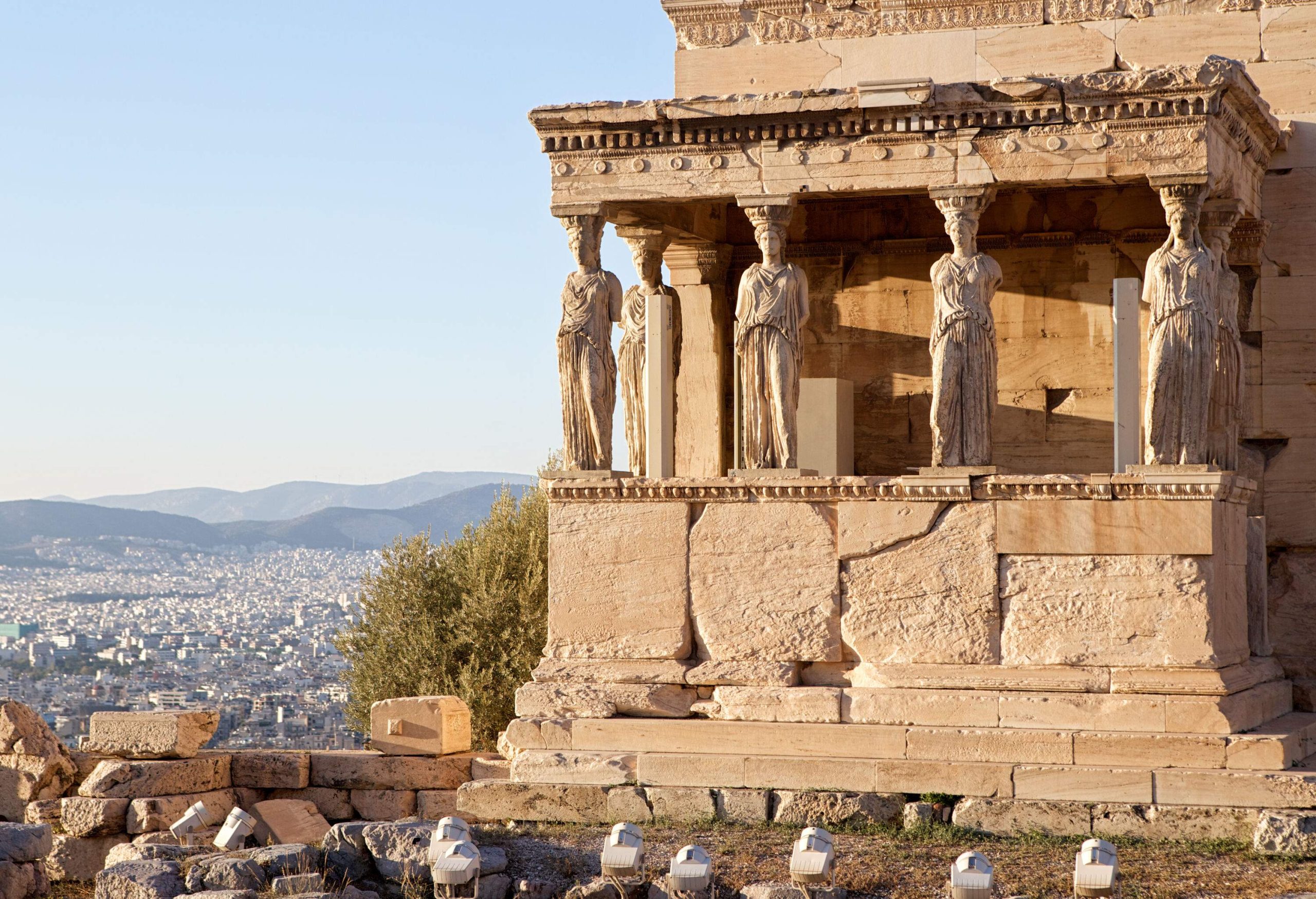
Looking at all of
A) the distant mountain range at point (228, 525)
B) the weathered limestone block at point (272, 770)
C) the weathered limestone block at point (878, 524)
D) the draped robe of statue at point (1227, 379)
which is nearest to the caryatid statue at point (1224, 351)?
the draped robe of statue at point (1227, 379)

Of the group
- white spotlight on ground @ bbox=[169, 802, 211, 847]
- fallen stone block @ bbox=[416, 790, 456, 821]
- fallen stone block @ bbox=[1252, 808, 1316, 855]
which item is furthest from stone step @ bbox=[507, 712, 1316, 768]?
white spotlight on ground @ bbox=[169, 802, 211, 847]

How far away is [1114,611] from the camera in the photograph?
11.7 m

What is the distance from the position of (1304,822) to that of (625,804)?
395 centimetres

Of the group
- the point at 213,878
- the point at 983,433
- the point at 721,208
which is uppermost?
the point at 721,208

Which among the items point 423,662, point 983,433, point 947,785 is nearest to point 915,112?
point 983,433

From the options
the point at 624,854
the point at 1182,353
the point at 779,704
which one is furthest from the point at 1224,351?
the point at 624,854

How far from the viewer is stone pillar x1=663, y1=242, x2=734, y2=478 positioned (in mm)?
14664

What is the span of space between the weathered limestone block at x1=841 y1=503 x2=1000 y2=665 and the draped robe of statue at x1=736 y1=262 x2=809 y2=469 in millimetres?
930

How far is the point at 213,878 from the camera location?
34.3 feet

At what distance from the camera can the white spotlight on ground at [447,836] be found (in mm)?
10227

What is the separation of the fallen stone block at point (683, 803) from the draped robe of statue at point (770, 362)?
2.12 m

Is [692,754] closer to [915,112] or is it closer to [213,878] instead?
[213,878]

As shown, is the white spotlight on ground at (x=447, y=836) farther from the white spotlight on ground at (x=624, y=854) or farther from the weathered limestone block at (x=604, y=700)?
the weathered limestone block at (x=604, y=700)

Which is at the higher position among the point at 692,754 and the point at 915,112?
the point at 915,112
